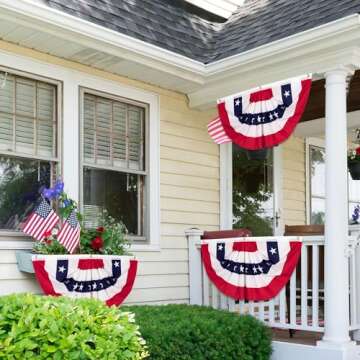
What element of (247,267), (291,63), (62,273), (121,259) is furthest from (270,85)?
(62,273)

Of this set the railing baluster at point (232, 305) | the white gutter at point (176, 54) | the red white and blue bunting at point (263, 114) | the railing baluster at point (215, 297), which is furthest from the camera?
the railing baluster at point (215, 297)

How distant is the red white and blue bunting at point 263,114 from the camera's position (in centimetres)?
503

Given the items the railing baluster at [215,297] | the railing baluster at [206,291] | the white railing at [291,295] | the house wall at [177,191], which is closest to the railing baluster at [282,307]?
the white railing at [291,295]

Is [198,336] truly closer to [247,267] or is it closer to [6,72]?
[247,267]

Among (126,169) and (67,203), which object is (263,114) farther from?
(67,203)

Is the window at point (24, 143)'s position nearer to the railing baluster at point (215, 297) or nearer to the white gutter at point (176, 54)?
the white gutter at point (176, 54)

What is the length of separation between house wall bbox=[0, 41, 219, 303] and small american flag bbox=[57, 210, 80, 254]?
90 centimetres

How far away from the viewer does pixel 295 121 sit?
501 cm

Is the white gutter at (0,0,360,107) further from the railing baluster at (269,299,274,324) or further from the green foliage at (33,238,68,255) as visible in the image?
the railing baluster at (269,299,274,324)

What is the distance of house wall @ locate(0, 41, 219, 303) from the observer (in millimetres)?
5816

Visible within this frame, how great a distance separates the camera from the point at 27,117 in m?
5.03

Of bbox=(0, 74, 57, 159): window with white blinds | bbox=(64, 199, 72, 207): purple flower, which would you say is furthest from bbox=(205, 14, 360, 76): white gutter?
bbox=(64, 199, 72, 207): purple flower

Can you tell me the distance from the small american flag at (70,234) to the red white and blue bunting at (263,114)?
1573mm

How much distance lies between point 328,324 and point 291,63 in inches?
88.5
